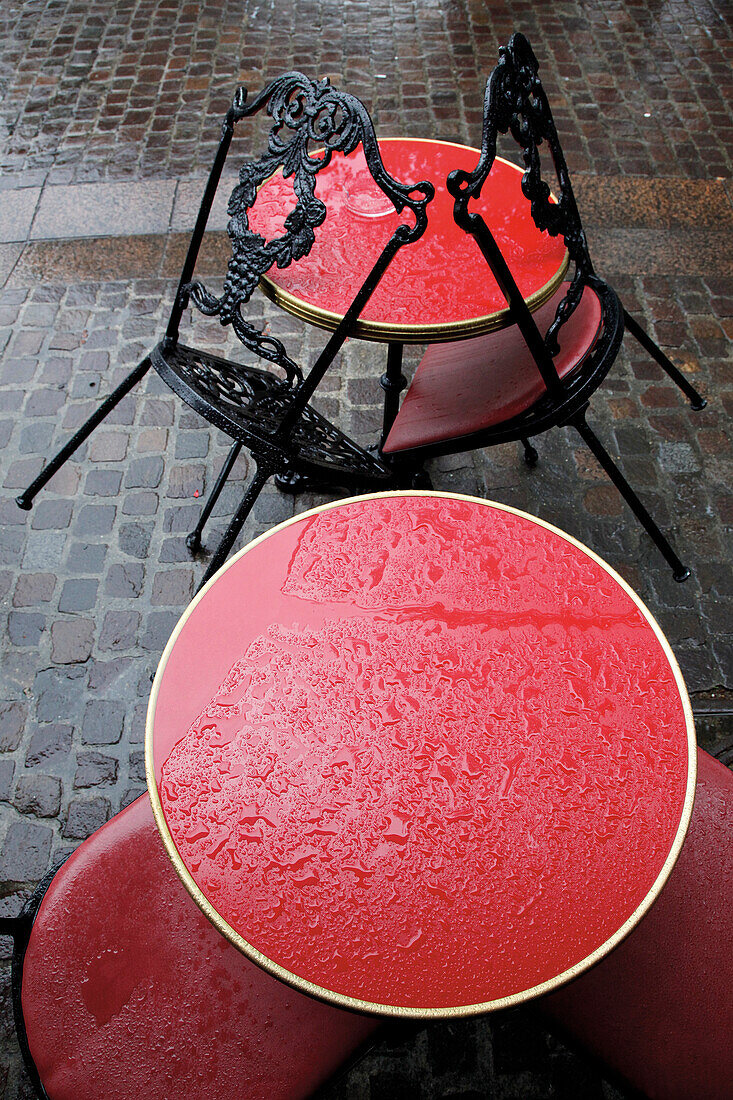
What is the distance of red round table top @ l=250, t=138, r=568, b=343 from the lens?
2344 millimetres

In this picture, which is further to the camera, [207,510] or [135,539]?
[135,539]

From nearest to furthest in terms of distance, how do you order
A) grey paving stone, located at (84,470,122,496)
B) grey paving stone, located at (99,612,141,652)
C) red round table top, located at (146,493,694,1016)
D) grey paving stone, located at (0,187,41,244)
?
1. red round table top, located at (146,493,694,1016)
2. grey paving stone, located at (99,612,141,652)
3. grey paving stone, located at (84,470,122,496)
4. grey paving stone, located at (0,187,41,244)

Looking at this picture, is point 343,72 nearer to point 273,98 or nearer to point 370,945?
point 273,98

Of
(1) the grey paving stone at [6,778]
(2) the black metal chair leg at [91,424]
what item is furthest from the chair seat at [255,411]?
(1) the grey paving stone at [6,778]

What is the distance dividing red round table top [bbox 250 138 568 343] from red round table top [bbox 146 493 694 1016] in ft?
2.59

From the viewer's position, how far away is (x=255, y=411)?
96.1 inches

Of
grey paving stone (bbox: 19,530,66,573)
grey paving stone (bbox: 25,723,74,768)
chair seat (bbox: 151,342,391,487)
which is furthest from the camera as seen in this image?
grey paving stone (bbox: 19,530,66,573)

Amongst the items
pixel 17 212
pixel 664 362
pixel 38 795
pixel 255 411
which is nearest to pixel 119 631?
pixel 38 795

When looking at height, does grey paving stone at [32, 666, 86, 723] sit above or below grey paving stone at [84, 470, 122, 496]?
below

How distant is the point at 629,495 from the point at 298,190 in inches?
60.7

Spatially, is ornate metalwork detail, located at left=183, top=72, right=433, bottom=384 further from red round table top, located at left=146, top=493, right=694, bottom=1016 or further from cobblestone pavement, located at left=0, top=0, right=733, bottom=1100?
cobblestone pavement, located at left=0, top=0, right=733, bottom=1100

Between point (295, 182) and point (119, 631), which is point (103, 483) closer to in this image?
point (119, 631)

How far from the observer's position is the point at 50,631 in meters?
3.04

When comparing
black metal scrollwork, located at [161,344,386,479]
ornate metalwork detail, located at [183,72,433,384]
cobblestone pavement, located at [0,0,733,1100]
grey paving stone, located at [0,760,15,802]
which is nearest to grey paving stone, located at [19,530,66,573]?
cobblestone pavement, located at [0,0,733,1100]
